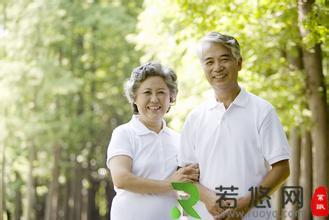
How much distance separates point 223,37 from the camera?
11.1ft

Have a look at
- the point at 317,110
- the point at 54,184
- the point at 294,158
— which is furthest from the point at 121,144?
the point at 54,184

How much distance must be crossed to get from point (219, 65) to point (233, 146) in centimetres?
42

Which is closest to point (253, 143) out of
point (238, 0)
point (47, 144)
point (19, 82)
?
point (238, 0)

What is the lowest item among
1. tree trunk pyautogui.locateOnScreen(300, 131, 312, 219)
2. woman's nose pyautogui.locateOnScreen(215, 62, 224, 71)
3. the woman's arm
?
the woman's arm

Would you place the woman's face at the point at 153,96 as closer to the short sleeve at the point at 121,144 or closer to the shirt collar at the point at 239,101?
the short sleeve at the point at 121,144

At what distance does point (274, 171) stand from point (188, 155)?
474 mm

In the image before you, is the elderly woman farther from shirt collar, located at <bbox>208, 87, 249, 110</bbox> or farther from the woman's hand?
shirt collar, located at <bbox>208, 87, 249, 110</bbox>

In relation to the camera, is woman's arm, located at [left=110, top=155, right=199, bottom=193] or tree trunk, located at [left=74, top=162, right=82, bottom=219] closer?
woman's arm, located at [left=110, top=155, right=199, bottom=193]

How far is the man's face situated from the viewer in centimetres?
339

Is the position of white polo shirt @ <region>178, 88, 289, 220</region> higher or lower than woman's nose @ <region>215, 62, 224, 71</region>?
lower

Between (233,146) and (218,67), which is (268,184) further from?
(218,67)

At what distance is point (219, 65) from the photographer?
339 cm

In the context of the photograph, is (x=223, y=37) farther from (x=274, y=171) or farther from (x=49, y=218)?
(x=49, y=218)

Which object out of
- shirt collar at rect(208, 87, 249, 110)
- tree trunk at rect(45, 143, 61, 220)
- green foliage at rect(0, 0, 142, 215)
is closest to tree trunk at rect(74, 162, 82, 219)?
green foliage at rect(0, 0, 142, 215)
